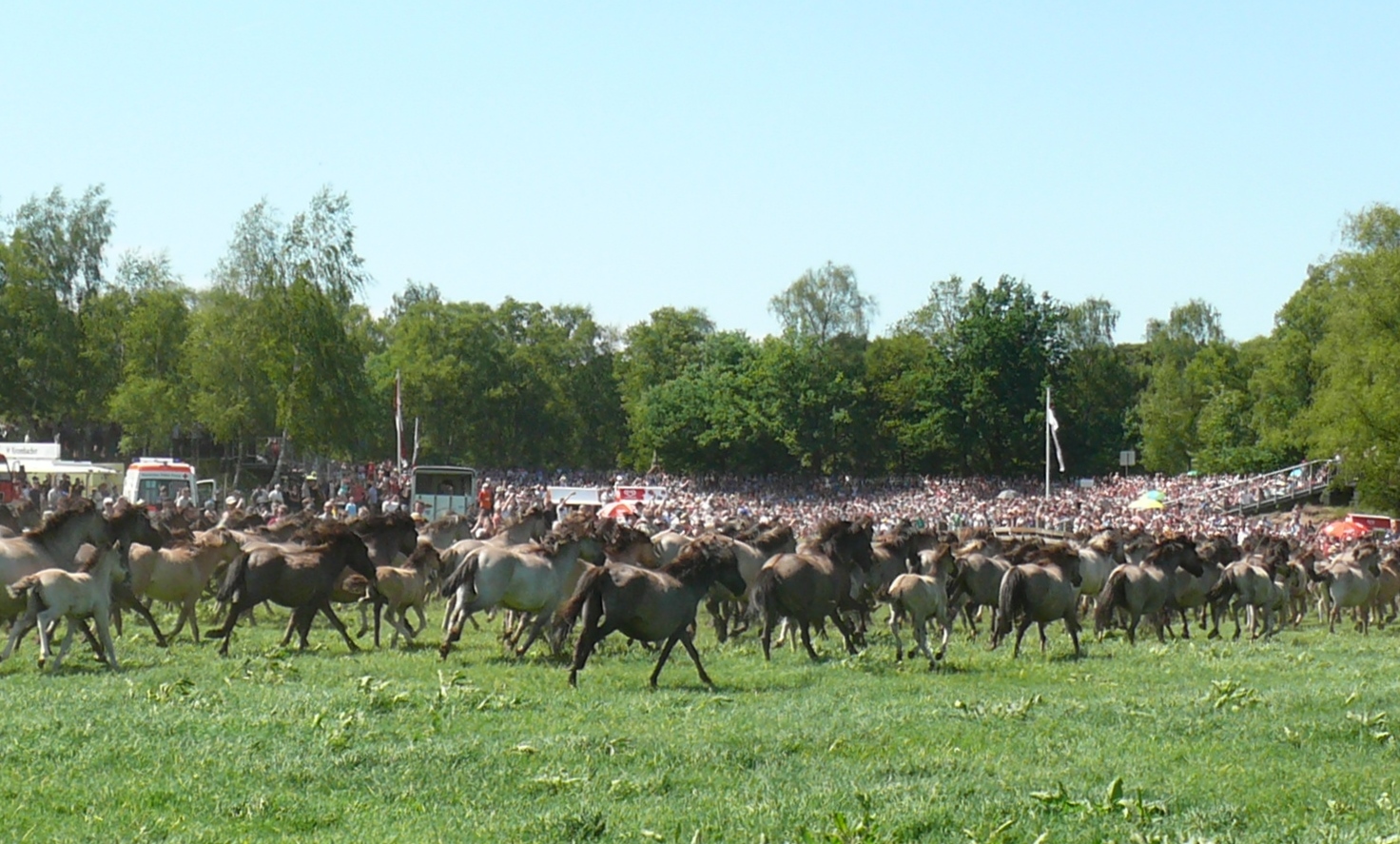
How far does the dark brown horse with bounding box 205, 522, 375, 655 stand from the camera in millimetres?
17953

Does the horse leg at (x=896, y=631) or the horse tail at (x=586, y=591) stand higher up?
the horse tail at (x=586, y=591)

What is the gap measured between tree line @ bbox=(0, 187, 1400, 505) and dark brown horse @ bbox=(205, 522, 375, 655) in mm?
40050

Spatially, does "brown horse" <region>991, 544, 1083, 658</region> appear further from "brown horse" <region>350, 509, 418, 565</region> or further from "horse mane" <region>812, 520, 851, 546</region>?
"brown horse" <region>350, 509, 418, 565</region>

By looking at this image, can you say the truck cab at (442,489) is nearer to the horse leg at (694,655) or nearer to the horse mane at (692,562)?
the horse mane at (692,562)

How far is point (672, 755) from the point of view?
1105 centimetres

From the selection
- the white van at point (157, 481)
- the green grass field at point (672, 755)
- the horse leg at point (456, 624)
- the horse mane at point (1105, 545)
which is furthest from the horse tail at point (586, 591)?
the white van at point (157, 481)

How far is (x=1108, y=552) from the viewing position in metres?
27.3

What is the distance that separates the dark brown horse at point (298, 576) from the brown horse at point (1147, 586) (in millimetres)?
10905

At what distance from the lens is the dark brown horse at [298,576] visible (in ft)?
58.9

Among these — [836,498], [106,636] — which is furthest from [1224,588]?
[836,498]

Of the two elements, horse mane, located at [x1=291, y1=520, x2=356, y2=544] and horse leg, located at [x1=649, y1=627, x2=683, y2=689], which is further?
horse mane, located at [x1=291, y1=520, x2=356, y2=544]

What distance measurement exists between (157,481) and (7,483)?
593cm

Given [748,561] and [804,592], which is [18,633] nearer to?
[804,592]

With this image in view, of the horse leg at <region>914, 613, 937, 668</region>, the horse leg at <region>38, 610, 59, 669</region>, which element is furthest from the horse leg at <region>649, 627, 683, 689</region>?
the horse leg at <region>38, 610, 59, 669</region>
